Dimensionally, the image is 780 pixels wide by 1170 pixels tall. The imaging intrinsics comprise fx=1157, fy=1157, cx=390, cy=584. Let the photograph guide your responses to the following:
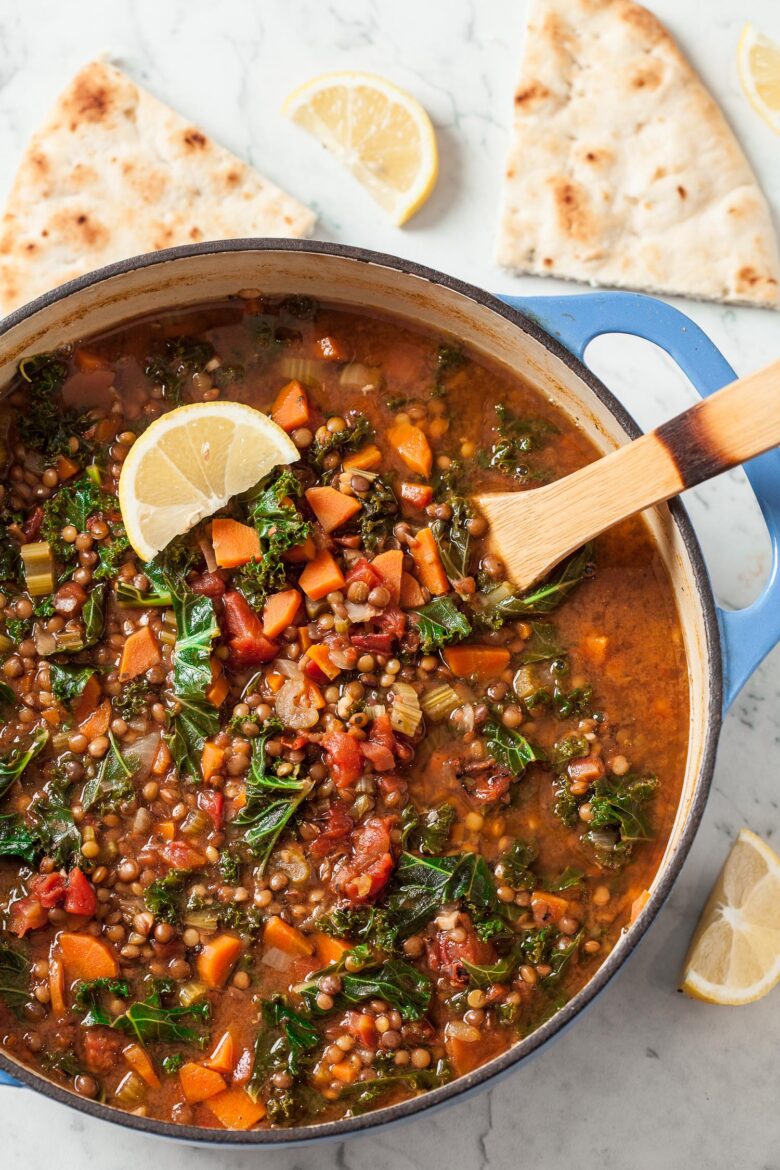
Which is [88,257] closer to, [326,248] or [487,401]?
[326,248]

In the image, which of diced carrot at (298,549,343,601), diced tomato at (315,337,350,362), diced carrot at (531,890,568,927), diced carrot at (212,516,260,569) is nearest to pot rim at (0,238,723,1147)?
diced carrot at (531,890,568,927)

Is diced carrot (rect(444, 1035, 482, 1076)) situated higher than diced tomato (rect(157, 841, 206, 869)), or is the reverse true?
diced tomato (rect(157, 841, 206, 869))

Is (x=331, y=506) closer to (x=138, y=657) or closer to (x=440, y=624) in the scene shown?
(x=440, y=624)

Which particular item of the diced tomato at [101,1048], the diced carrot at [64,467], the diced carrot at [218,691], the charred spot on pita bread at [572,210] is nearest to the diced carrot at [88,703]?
the diced carrot at [218,691]

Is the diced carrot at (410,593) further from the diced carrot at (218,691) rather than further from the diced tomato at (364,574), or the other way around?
the diced carrot at (218,691)

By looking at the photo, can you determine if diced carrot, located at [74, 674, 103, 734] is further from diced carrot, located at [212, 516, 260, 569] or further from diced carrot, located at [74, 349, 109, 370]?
diced carrot, located at [74, 349, 109, 370]
